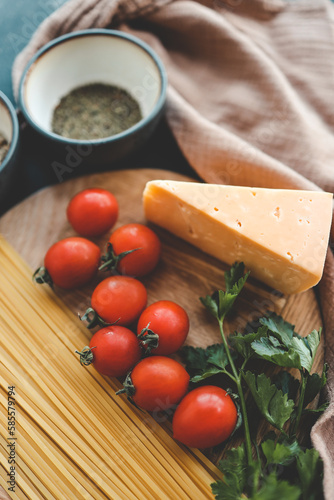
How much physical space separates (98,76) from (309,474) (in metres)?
1.41

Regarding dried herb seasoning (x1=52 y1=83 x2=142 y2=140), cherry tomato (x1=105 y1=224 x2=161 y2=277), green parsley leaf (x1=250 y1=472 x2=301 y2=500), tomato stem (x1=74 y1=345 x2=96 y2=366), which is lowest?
green parsley leaf (x1=250 y1=472 x2=301 y2=500)

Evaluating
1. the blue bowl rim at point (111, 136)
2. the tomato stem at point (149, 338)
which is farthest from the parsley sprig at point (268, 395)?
the blue bowl rim at point (111, 136)

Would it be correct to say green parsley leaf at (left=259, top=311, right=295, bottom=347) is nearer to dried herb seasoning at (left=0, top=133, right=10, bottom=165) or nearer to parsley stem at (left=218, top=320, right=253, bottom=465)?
parsley stem at (left=218, top=320, right=253, bottom=465)

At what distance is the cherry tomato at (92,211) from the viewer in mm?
1479

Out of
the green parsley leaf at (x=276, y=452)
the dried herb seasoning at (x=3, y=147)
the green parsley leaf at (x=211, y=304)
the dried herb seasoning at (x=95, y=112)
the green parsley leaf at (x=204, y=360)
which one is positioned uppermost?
the dried herb seasoning at (x=3, y=147)

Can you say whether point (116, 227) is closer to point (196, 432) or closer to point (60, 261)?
point (60, 261)

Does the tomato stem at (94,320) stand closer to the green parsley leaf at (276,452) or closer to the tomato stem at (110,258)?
the tomato stem at (110,258)

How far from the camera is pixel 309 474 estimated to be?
3.80 feet

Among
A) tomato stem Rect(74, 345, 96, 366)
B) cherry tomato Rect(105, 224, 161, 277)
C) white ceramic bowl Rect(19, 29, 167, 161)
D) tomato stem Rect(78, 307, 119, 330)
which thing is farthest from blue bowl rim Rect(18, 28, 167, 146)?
tomato stem Rect(74, 345, 96, 366)

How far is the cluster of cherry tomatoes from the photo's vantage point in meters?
1.23

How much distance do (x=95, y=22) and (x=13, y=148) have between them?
23.3 inches

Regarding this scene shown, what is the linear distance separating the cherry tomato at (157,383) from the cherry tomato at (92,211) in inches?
18.0

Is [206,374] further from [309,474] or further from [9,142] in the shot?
[9,142]

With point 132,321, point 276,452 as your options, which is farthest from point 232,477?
point 132,321
